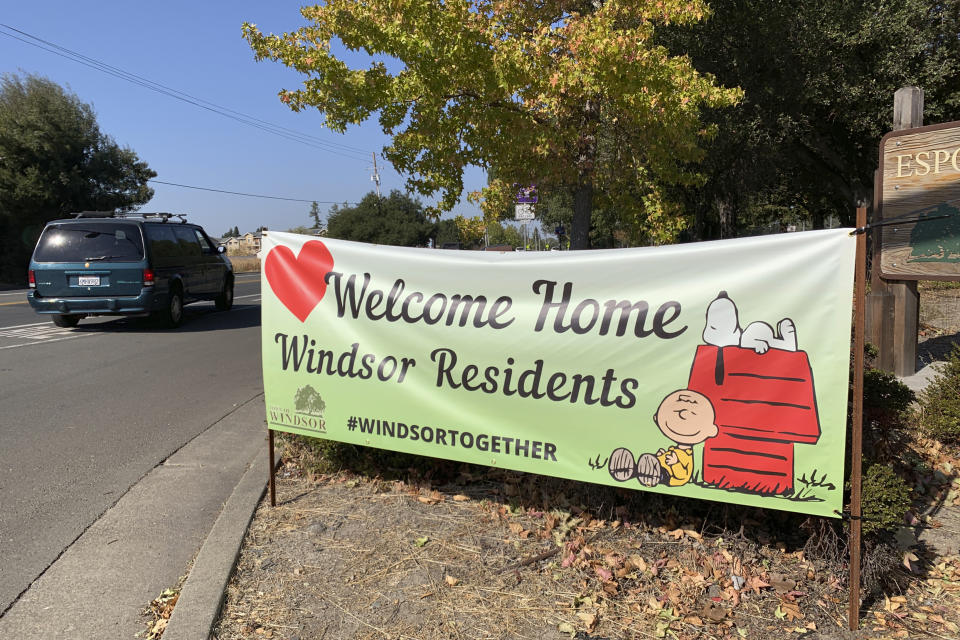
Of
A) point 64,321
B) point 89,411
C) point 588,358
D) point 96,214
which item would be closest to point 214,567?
point 588,358

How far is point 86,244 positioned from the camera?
35.0ft

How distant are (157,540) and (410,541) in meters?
1.38

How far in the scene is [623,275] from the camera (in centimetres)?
299

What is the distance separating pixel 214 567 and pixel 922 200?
5216 millimetres

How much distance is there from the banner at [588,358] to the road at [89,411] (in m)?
1.37

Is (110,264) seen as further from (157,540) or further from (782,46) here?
(782,46)

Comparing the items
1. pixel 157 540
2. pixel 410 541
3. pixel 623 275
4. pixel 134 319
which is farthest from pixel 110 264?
pixel 623 275

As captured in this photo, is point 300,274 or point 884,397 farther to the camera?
point 300,274

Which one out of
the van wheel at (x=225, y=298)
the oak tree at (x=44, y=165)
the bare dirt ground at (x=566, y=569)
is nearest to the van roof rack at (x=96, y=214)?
the van wheel at (x=225, y=298)

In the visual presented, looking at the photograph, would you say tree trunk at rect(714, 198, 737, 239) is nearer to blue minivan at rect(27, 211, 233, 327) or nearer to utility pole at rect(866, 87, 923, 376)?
utility pole at rect(866, 87, 923, 376)

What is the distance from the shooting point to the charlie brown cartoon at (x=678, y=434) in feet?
9.34

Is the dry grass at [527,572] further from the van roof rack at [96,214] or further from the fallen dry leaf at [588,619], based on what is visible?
the van roof rack at [96,214]

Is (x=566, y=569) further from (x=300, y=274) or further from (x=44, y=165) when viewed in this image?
(x=44, y=165)

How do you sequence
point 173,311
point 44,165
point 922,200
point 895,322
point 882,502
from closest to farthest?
1. point 882,502
2. point 922,200
3. point 895,322
4. point 173,311
5. point 44,165
